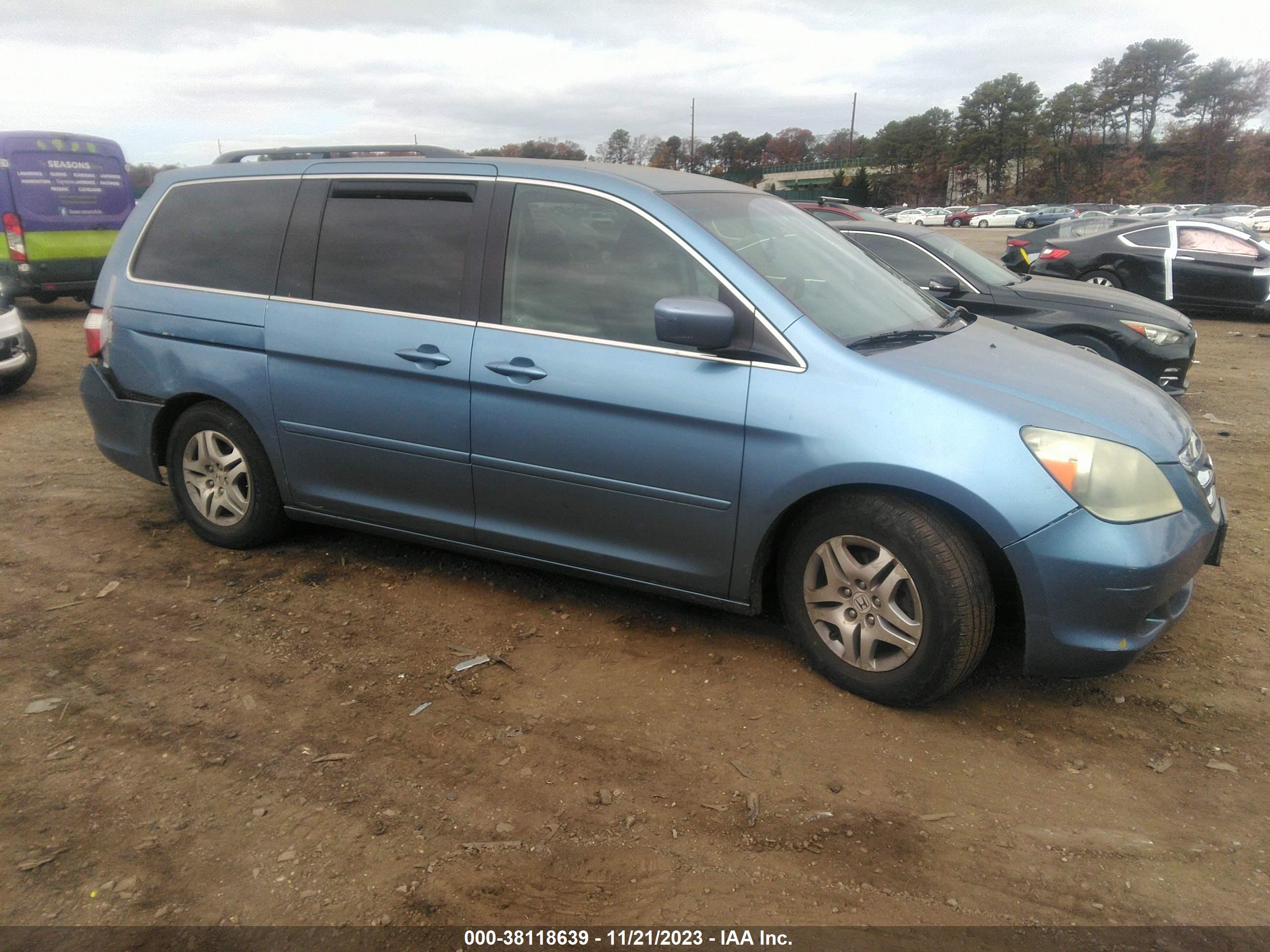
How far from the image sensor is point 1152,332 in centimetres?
731

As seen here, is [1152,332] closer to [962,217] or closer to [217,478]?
[217,478]

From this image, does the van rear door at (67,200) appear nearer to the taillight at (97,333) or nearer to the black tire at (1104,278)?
the taillight at (97,333)

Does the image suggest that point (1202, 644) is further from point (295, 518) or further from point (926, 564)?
point (295, 518)

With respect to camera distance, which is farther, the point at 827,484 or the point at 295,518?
the point at 295,518

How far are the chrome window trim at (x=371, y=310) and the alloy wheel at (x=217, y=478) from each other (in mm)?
760

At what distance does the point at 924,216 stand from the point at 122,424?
63.1m

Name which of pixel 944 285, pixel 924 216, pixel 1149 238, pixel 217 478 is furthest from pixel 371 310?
pixel 924 216

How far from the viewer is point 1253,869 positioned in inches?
98.2

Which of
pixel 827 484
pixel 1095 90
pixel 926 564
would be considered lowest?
pixel 926 564

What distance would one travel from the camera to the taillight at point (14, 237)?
12.3 metres

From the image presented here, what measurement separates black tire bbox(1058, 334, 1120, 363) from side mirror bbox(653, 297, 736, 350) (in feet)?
17.1

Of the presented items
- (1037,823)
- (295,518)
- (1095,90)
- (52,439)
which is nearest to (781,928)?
(1037,823)

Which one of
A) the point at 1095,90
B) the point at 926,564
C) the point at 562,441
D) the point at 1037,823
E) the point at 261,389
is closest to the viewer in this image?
the point at 1037,823

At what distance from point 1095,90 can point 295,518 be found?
95.5 meters
